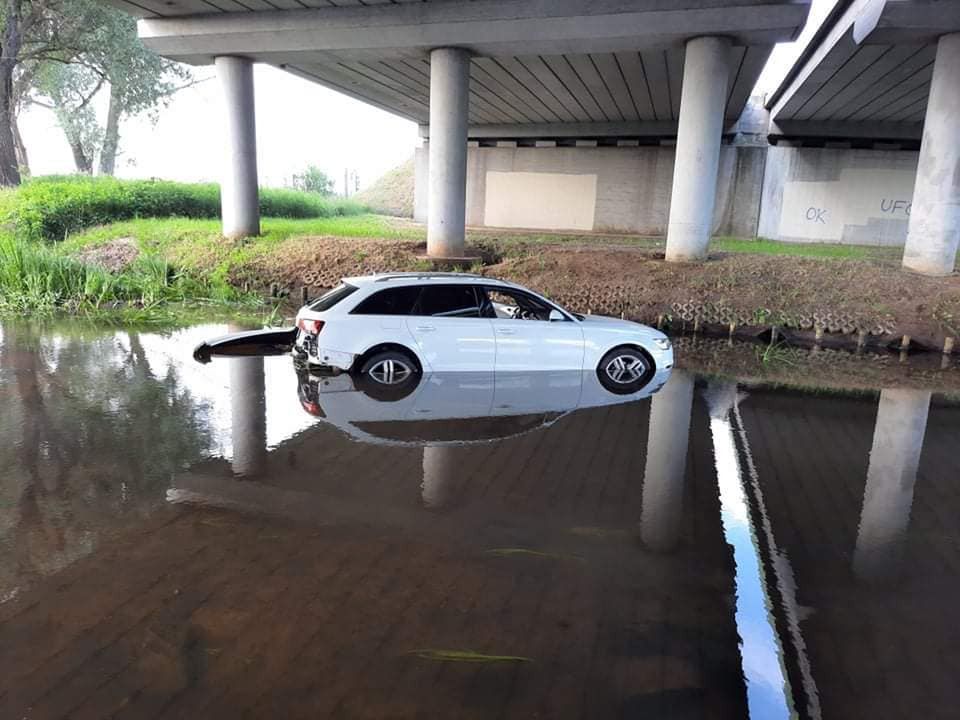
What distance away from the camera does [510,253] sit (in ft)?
58.2

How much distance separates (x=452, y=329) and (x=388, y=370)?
0.99 metres

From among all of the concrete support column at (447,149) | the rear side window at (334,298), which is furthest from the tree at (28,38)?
the rear side window at (334,298)

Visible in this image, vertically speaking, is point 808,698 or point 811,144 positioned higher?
point 811,144

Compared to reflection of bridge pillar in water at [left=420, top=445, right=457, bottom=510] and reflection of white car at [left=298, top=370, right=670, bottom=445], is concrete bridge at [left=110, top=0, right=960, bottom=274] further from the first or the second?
reflection of bridge pillar in water at [left=420, top=445, right=457, bottom=510]

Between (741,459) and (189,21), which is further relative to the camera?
(189,21)

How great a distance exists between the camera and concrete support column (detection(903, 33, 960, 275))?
13.8 m

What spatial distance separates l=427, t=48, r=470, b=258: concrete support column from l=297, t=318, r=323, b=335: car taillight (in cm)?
876

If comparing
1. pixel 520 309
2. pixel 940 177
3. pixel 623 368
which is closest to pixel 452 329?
pixel 520 309

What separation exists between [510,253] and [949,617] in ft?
47.8

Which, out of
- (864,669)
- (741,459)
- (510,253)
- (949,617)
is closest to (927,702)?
(864,669)

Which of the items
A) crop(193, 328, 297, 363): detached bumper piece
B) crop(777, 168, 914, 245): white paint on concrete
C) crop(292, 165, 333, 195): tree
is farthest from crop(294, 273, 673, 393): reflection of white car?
crop(292, 165, 333, 195): tree

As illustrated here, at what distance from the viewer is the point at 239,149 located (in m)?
18.8

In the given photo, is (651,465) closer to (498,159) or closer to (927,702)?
(927,702)

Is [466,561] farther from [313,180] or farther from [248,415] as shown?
[313,180]
